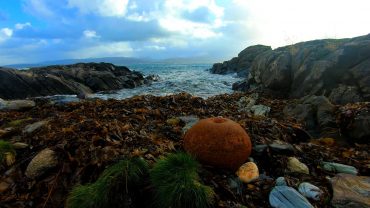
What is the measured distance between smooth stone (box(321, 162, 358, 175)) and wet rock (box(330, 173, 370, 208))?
0.43 metres

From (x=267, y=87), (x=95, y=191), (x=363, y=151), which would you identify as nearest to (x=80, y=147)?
(x=95, y=191)

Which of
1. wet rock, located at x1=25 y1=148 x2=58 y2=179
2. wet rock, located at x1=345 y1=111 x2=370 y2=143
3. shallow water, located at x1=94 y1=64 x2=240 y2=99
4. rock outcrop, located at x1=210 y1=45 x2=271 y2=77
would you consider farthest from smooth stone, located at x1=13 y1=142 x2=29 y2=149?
rock outcrop, located at x1=210 y1=45 x2=271 y2=77

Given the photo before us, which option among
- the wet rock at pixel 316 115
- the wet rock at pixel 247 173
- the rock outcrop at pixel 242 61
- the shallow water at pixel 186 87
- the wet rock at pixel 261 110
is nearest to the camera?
the wet rock at pixel 247 173

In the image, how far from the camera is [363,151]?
634cm

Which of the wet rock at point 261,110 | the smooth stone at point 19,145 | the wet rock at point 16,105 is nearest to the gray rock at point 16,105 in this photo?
the wet rock at point 16,105

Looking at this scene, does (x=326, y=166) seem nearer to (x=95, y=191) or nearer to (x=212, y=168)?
(x=212, y=168)

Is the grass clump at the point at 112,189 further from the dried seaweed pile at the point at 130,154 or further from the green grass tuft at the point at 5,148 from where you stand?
the green grass tuft at the point at 5,148

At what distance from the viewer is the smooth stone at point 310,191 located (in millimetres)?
4012

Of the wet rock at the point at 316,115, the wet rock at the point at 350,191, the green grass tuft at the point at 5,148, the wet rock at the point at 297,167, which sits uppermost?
the green grass tuft at the point at 5,148

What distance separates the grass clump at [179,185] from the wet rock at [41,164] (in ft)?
5.66

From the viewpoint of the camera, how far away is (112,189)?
365 centimetres

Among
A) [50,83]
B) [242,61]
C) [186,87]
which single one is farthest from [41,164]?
[242,61]

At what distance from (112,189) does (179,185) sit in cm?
76

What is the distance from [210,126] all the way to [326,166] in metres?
1.97
